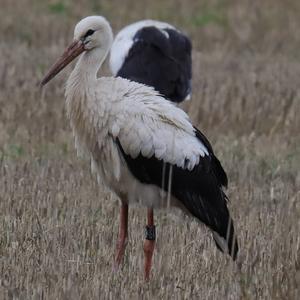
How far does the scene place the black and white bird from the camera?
9367 mm

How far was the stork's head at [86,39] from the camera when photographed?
247 inches

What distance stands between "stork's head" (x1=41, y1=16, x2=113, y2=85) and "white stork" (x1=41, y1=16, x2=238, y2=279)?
20 millimetres

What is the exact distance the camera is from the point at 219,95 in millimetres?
10656

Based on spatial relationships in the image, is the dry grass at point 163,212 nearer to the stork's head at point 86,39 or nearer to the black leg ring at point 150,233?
the black leg ring at point 150,233

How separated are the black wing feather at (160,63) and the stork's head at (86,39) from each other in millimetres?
2808

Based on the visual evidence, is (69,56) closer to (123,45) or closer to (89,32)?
(89,32)

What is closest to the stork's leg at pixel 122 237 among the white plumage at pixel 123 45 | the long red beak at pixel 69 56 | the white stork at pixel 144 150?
the white stork at pixel 144 150

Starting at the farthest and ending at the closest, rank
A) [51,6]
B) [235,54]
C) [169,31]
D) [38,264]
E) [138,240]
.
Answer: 1. [51,6]
2. [235,54]
3. [169,31]
4. [138,240]
5. [38,264]

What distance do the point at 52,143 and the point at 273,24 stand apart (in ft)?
23.1

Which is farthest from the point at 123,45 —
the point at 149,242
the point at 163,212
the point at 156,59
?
the point at 149,242

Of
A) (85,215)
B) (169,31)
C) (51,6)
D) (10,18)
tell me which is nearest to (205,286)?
(85,215)

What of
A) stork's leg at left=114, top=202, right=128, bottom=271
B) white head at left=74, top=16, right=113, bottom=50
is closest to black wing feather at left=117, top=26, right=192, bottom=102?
white head at left=74, top=16, right=113, bottom=50

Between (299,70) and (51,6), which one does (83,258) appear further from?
(51,6)

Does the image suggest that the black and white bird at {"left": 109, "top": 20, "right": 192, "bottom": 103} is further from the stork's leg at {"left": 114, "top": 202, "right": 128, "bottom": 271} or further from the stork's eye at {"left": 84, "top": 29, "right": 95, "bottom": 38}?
the stork's leg at {"left": 114, "top": 202, "right": 128, "bottom": 271}
